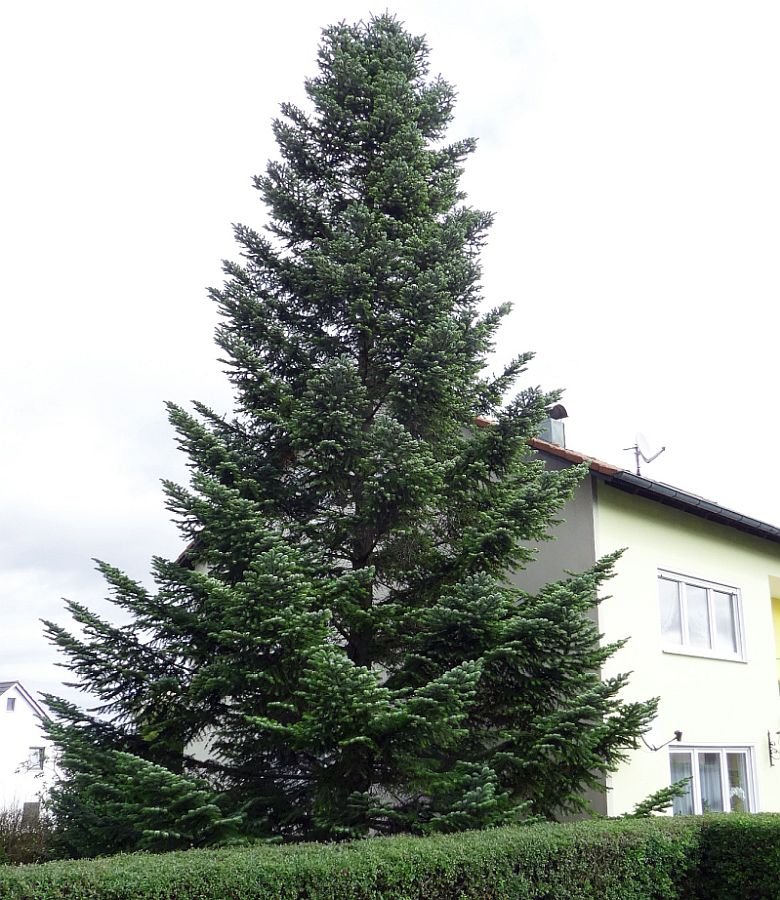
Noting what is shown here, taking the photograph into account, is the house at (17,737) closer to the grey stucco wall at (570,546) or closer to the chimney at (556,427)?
the chimney at (556,427)

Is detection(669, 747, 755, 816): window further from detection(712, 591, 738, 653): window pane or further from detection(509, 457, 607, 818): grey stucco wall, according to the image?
detection(509, 457, 607, 818): grey stucco wall

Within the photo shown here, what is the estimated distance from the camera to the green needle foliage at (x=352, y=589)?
29.2 ft

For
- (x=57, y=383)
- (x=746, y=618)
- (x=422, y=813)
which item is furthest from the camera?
(x=746, y=618)

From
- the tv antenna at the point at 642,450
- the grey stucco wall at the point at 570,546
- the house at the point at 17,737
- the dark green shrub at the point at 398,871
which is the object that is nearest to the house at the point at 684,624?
the grey stucco wall at the point at 570,546

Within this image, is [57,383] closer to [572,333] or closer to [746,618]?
[572,333]

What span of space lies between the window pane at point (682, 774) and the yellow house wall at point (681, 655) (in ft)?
0.85

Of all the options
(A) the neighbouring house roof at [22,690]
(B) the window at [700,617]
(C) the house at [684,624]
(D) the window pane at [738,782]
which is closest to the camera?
(C) the house at [684,624]

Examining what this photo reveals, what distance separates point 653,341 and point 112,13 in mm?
14864

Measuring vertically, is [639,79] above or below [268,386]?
above

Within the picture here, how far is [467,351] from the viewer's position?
36.3 feet

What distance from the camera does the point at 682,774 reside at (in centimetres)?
1359

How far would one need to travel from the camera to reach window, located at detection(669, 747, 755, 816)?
531 inches

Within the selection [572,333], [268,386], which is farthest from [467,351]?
[572,333]

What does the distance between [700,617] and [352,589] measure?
7718 millimetres
